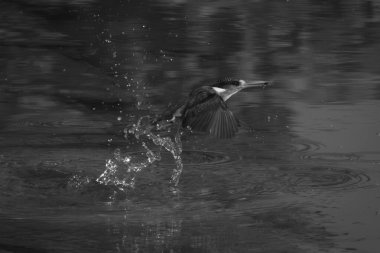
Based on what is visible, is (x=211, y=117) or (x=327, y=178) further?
(x=327, y=178)

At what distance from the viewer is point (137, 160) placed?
321 inches

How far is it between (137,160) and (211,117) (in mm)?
1555

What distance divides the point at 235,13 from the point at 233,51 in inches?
86.6

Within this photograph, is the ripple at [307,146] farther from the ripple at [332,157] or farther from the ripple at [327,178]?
the ripple at [327,178]

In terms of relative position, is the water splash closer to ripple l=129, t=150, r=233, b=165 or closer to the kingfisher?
ripple l=129, t=150, r=233, b=165

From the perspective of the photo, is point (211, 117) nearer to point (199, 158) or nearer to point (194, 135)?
point (199, 158)

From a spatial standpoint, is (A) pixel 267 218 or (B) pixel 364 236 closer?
(B) pixel 364 236

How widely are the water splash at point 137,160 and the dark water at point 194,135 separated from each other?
0.14 ft

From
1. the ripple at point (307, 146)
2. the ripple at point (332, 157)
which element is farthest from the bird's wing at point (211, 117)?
the ripple at point (307, 146)

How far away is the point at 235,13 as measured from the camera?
14312 mm

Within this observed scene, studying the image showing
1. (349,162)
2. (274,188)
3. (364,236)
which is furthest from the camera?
(349,162)

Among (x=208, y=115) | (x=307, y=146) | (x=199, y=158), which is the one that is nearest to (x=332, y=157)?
(x=307, y=146)

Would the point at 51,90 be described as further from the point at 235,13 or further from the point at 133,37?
the point at 235,13

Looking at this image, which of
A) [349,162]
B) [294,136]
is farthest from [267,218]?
[294,136]
